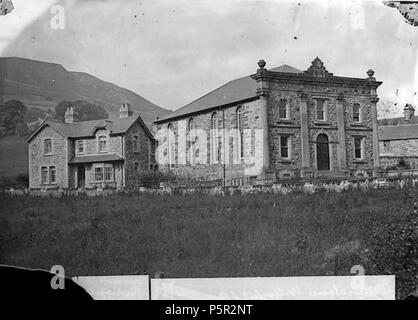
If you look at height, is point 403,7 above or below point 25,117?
above

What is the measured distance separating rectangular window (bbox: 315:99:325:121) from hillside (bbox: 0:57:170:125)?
135 centimetres

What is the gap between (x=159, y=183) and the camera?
4816mm

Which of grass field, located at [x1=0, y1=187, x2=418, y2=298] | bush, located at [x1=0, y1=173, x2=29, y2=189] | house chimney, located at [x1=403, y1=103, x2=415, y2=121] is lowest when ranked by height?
grass field, located at [x1=0, y1=187, x2=418, y2=298]

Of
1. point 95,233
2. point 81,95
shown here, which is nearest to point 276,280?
point 95,233

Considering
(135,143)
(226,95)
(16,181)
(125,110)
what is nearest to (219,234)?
(135,143)

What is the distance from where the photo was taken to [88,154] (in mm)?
4773

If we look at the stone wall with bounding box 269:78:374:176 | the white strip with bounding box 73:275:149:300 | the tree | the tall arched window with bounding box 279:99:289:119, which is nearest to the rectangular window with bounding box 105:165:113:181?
the tree

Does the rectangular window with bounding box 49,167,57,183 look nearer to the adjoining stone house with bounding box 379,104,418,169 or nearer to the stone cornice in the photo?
the stone cornice

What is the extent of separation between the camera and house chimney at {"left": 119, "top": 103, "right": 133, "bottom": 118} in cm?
479

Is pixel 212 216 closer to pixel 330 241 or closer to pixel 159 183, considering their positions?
pixel 159 183

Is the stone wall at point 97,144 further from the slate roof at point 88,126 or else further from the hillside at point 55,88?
the hillside at point 55,88

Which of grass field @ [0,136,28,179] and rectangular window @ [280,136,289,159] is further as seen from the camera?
rectangular window @ [280,136,289,159]

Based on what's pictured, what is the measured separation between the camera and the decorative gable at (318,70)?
480 cm
